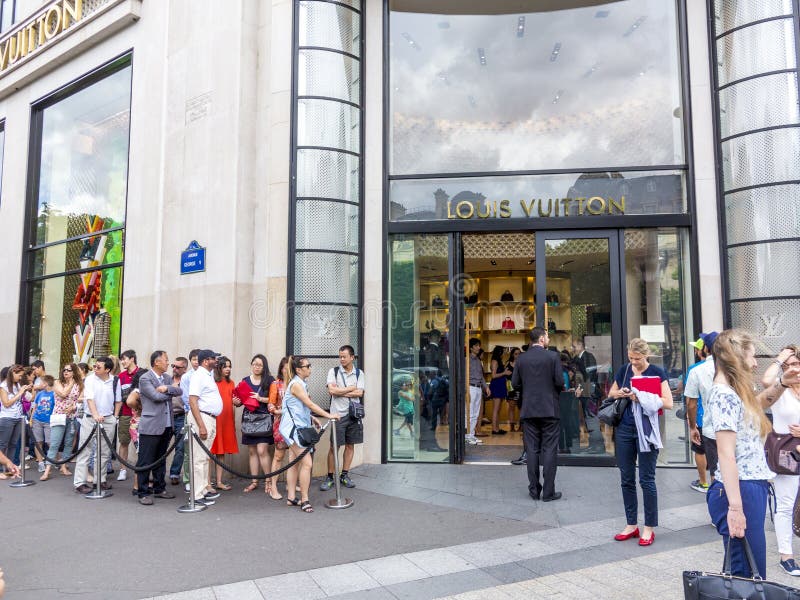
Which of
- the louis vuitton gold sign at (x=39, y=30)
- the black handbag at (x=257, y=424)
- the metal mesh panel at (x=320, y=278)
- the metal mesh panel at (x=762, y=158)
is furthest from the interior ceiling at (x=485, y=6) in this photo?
the louis vuitton gold sign at (x=39, y=30)

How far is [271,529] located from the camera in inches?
239

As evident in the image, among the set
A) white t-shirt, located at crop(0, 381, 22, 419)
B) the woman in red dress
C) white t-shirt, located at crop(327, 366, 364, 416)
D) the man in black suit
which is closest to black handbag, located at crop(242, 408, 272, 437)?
the woman in red dress

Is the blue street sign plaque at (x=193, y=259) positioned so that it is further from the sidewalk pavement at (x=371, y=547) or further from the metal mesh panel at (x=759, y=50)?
the metal mesh panel at (x=759, y=50)

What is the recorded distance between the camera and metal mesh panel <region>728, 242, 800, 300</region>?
808 cm

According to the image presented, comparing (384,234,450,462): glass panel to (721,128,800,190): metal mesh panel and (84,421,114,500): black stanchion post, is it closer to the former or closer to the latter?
(84,421,114,500): black stanchion post

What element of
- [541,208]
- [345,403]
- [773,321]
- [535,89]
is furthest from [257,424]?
[773,321]

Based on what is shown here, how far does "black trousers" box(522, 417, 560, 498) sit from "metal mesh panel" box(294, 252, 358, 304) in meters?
3.34

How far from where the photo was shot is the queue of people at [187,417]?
715 cm

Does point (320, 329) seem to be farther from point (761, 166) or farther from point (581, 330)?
point (761, 166)

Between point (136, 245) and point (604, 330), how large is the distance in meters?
7.86

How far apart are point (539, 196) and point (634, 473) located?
4.97 metres

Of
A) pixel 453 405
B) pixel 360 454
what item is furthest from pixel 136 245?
pixel 453 405

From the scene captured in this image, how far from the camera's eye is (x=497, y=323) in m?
14.7

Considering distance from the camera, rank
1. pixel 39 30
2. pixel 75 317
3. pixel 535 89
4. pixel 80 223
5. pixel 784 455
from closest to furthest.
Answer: pixel 784 455 → pixel 535 89 → pixel 75 317 → pixel 80 223 → pixel 39 30
